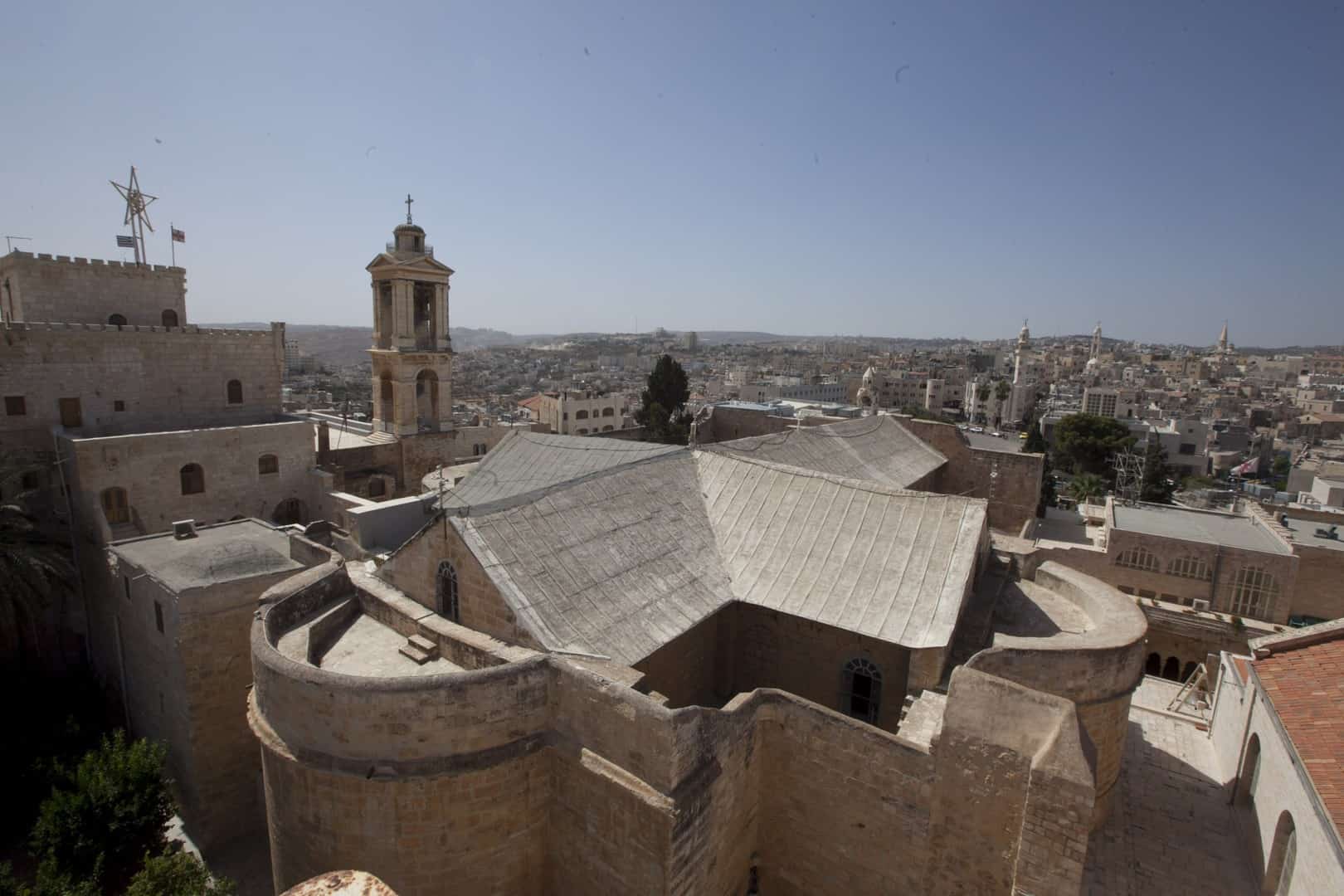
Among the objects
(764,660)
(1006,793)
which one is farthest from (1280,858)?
(764,660)

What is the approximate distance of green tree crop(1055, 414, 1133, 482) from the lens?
57031 mm

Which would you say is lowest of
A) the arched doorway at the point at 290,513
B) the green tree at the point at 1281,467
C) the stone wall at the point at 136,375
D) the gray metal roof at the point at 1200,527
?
the green tree at the point at 1281,467

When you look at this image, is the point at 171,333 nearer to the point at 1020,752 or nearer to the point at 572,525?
the point at 572,525

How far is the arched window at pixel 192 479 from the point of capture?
63.0 ft

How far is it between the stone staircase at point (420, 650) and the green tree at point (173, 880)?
14.0 feet

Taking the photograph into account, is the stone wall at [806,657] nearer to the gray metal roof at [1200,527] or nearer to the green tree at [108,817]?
the green tree at [108,817]

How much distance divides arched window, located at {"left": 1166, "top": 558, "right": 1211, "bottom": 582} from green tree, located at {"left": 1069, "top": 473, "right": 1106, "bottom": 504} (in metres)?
Answer: 20.1

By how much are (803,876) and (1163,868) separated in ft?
20.9

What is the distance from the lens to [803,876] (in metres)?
9.29

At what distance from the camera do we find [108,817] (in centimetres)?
1173

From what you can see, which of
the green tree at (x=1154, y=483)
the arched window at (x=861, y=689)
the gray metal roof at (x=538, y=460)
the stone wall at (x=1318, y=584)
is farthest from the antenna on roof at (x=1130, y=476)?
the arched window at (x=861, y=689)

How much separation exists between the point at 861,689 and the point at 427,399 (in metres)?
22.7

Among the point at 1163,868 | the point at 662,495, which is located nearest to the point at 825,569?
the point at 662,495

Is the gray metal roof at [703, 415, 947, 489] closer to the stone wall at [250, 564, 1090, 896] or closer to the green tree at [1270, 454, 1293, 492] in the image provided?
the stone wall at [250, 564, 1090, 896]
